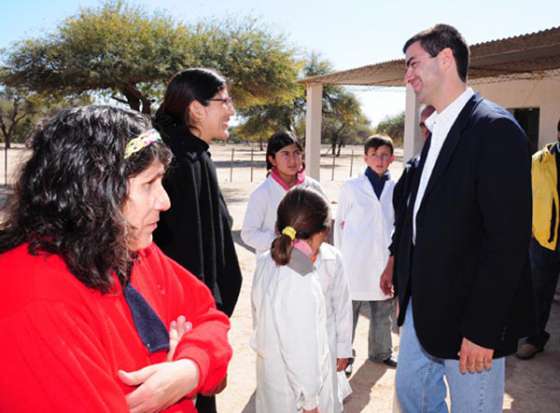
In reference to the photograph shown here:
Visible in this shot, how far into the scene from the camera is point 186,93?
242 centimetres

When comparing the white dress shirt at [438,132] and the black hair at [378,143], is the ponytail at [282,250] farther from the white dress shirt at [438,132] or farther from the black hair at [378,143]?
the black hair at [378,143]

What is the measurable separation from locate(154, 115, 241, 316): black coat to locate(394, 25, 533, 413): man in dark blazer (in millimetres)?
852

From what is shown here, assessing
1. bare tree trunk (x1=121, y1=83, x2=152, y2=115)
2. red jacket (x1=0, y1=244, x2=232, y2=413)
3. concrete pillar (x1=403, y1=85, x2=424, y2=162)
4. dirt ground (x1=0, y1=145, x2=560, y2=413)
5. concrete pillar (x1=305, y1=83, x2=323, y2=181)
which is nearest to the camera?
red jacket (x1=0, y1=244, x2=232, y2=413)

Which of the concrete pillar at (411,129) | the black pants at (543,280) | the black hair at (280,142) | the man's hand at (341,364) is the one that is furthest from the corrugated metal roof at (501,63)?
the man's hand at (341,364)

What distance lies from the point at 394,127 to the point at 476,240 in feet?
203

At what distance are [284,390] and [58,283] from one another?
1.59 meters

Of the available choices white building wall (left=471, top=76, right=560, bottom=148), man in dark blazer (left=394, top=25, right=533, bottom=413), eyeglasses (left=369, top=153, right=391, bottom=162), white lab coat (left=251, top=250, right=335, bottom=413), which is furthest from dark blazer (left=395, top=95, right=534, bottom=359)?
white building wall (left=471, top=76, right=560, bottom=148)

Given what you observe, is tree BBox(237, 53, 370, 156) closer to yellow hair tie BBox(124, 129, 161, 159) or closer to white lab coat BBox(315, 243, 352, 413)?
white lab coat BBox(315, 243, 352, 413)

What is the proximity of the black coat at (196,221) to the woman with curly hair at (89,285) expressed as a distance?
694 mm

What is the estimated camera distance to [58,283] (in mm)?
1122

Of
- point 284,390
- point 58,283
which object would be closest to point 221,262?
point 284,390

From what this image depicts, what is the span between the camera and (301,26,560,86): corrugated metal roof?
8089mm

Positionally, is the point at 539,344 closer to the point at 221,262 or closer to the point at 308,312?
the point at 308,312

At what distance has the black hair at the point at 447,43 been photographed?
2334 millimetres
